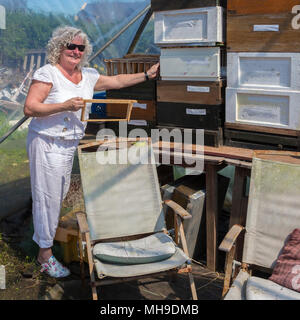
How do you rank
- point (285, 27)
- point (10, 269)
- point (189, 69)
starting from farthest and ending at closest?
point (10, 269) < point (189, 69) < point (285, 27)

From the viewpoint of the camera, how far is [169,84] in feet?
13.8

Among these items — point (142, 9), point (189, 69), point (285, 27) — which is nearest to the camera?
point (285, 27)

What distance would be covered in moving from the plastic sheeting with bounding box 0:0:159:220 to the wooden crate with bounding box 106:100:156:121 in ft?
5.08

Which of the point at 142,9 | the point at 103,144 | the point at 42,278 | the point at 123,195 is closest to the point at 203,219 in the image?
the point at 123,195

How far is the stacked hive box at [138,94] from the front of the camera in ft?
14.5

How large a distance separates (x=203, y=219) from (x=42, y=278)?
1589mm

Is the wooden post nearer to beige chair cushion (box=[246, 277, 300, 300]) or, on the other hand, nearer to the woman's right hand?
beige chair cushion (box=[246, 277, 300, 300])

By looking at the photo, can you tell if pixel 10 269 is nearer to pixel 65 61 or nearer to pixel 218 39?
pixel 65 61

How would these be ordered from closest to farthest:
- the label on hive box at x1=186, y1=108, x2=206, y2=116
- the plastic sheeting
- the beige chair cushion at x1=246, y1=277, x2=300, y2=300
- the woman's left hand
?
1. the beige chair cushion at x1=246, y1=277, x2=300, y2=300
2. the label on hive box at x1=186, y1=108, x2=206, y2=116
3. the woman's left hand
4. the plastic sheeting

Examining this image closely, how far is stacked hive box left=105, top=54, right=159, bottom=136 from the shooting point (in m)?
4.41

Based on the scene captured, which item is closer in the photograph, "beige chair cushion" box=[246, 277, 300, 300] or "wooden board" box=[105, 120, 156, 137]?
"beige chair cushion" box=[246, 277, 300, 300]

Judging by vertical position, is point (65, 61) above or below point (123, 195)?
above

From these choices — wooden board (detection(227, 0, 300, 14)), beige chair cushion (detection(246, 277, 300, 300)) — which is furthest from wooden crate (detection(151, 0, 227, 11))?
beige chair cushion (detection(246, 277, 300, 300))

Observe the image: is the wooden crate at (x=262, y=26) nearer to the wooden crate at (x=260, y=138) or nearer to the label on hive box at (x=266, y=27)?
the label on hive box at (x=266, y=27)
